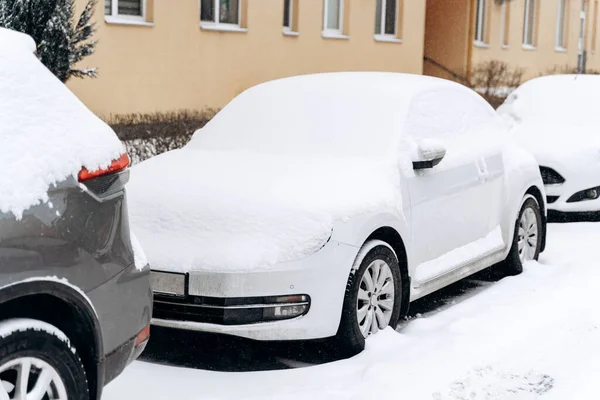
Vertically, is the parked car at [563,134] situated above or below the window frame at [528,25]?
below

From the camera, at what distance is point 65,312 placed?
12.5 feet

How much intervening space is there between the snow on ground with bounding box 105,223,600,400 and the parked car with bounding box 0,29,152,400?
103 centimetres

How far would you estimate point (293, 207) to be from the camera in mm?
5477

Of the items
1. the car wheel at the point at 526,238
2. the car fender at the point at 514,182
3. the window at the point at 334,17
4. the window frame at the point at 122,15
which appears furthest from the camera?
the window at the point at 334,17

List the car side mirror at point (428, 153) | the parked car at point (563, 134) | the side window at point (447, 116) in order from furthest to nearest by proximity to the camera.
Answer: the parked car at point (563, 134) < the side window at point (447, 116) < the car side mirror at point (428, 153)

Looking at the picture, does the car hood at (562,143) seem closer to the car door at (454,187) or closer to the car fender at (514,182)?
the car fender at (514,182)

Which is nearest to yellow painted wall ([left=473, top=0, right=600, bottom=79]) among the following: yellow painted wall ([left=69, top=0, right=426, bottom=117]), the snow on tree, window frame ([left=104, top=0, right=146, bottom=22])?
yellow painted wall ([left=69, top=0, right=426, bottom=117])

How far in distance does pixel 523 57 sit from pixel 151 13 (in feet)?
55.7

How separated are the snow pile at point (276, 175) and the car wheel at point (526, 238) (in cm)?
141

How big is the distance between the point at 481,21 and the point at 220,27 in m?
12.5

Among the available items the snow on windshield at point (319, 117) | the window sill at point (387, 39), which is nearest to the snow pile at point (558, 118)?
the snow on windshield at point (319, 117)

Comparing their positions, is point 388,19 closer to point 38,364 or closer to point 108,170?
point 108,170

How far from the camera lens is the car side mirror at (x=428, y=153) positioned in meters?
6.30

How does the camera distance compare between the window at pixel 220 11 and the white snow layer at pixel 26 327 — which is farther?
the window at pixel 220 11
